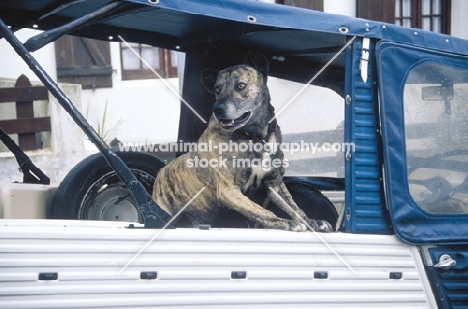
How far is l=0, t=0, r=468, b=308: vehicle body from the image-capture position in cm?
246

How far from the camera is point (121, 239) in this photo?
2.50 meters

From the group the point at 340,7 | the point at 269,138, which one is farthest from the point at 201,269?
the point at 340,7

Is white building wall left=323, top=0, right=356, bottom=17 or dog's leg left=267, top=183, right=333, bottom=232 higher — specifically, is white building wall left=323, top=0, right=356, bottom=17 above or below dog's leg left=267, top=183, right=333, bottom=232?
above

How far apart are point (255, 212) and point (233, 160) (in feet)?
1.16

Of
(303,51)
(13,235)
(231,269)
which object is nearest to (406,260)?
(231,269)

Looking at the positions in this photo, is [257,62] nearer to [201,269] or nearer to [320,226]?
[320,226]

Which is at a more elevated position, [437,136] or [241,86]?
[241,86]

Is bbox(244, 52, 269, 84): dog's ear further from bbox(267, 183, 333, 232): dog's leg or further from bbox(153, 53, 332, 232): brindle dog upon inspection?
bbox(267, 183, 333, 232): dog's leg

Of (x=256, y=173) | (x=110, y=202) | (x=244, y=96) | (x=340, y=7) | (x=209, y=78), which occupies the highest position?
Answer: (x=340, y=7)

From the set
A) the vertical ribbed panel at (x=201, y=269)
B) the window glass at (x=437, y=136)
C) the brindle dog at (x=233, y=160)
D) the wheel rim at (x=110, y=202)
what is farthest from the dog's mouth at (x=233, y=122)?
the wheel rim at (x=110, y=202)

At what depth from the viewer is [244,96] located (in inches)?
134

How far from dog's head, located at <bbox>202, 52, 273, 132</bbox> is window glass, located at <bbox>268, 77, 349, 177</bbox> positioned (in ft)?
0.77

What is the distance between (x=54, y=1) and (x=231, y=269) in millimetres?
1731

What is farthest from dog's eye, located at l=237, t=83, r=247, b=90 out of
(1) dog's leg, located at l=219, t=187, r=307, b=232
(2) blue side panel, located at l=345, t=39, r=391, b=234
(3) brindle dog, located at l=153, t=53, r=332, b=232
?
(2) blue side panel, located at l=345, t=39, r=391, b=234
